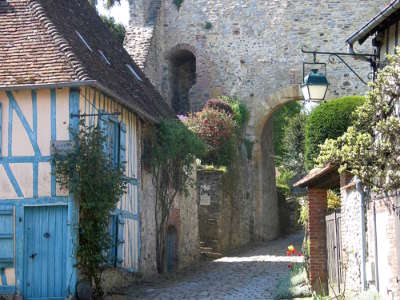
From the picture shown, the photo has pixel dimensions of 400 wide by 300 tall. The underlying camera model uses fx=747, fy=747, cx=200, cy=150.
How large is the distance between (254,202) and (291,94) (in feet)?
12.6

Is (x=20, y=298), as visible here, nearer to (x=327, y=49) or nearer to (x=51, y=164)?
(x=51, y=164)

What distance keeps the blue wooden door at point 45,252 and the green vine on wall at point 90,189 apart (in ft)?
1.01

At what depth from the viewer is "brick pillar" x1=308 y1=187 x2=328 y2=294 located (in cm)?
1191

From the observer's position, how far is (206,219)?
20859mm

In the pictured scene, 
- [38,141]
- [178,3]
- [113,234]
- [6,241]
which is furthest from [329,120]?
[178,3]

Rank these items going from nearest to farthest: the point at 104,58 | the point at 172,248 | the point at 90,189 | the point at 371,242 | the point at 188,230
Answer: the point at 371,242, the point at 90,189, the point at 104,58, the point at 172,248, the point at 188,230

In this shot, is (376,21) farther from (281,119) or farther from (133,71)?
(281,119)

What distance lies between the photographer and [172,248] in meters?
17.8

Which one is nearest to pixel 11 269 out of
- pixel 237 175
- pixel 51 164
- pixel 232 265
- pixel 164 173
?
pixel 51 164

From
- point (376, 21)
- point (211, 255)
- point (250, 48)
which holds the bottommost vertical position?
point (211, 255)

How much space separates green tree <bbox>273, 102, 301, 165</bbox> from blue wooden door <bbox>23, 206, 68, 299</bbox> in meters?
24.3

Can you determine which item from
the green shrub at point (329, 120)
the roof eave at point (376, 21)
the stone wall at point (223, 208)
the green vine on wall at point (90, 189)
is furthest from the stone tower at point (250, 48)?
the roof eave at point (376, 21)

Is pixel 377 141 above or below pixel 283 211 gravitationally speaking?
above

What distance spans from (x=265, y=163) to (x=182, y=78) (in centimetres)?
420
